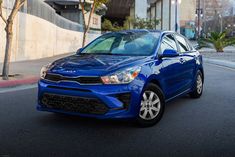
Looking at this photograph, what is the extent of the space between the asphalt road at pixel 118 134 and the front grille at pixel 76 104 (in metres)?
0.33

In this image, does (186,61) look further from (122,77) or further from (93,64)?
(93,64)

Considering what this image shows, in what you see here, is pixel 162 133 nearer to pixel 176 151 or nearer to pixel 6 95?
pixel 176 151

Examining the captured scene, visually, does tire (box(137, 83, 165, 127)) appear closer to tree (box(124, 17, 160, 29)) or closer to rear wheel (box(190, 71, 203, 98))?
rear wheel (box(190, 71, 203, 98))

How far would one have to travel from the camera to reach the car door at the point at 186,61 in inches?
265

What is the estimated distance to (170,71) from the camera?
6055 millimetres

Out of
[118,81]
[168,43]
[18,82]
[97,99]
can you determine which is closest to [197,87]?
[168,43]

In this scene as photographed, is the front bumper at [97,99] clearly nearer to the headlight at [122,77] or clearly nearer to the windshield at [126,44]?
the headlight at [122,77]

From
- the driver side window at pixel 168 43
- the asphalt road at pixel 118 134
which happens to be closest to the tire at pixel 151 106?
the asphalt road at pixel 118 134

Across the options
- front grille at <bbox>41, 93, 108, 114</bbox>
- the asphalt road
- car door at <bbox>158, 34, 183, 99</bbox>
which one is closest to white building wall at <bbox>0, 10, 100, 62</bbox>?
the asphalt road

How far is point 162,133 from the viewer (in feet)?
16.4

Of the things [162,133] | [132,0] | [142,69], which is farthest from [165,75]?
[132,0]

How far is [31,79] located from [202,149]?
7.70 m

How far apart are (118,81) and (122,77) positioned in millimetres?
88

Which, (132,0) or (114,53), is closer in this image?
(114,53)
